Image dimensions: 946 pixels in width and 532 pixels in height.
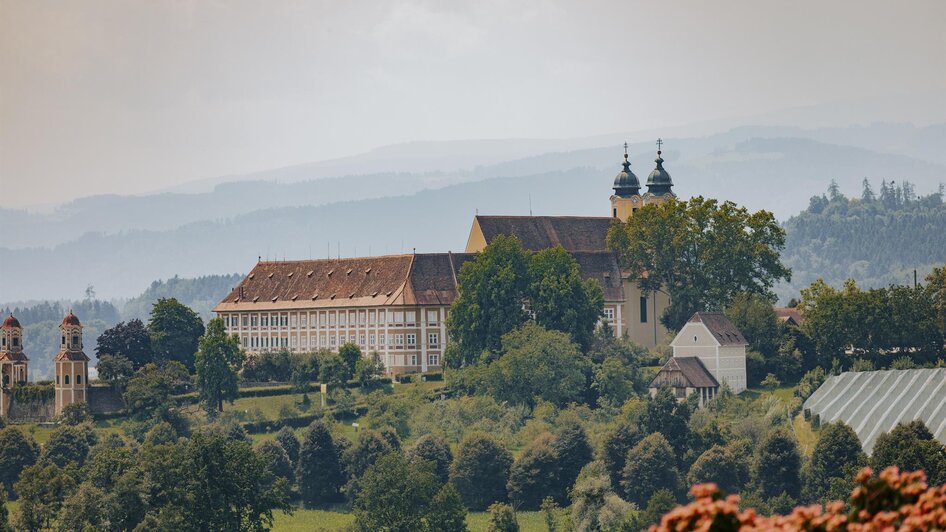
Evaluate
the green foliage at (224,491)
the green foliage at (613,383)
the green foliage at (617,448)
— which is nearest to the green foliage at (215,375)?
Answer: the green foliage at (224,491)

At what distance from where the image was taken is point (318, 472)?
115 metres

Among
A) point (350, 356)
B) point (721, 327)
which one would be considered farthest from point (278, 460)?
point (721, 327)

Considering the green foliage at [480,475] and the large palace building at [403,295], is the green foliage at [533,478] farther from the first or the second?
the large palace building at [403,295]

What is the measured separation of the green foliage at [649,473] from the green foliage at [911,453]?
1110 cm

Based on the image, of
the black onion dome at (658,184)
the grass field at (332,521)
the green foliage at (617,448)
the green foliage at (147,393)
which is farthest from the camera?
the black onion dome at (658,184)

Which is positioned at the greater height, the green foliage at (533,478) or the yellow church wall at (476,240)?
the yellow church wall at (476,240)

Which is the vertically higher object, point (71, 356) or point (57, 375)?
point (71, 356)

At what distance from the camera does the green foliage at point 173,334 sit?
456 ft

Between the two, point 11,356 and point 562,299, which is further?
point 11,356

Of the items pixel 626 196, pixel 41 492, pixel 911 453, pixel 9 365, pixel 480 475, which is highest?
pixel 626 196

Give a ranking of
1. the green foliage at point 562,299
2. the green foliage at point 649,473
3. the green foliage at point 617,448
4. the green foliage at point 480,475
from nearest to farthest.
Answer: the green foliage at point 649,473
the green foliage at point 617,448
the green foliage at point 480,475
the green foliage at point 562,299

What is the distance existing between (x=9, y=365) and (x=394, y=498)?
40164mm

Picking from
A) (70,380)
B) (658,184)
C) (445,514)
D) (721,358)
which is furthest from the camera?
(658,184)

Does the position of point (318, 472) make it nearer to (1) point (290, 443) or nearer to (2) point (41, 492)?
(1) point (290, 443)
